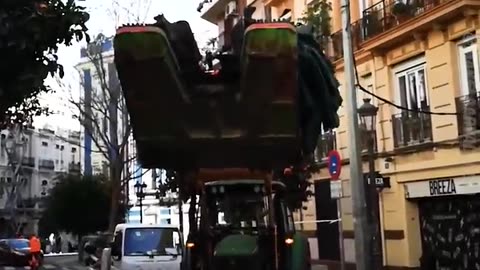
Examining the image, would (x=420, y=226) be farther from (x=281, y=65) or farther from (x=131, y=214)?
(x=131, y=214)

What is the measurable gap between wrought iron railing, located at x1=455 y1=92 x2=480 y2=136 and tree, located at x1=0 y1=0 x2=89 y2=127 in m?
11.2

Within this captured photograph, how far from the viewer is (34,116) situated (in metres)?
12.6

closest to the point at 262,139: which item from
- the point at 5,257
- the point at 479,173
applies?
the point at 479,173

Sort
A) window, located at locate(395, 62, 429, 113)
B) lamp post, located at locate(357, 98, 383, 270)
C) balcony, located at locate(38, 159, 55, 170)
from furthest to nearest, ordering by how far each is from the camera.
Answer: balcony, located at locate(38, 159, 55, 170) → window, located at locate(395, 62, 429, 113) → lamp post, located at locate(357, 98, 383, 270)

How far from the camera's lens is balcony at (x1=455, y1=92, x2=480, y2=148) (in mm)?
17500

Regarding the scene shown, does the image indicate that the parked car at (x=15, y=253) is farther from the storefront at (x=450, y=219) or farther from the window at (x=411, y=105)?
the storefront at (x=450, y=219)

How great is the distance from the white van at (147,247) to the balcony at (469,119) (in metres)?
7.45

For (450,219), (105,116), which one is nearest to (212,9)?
(105,116)

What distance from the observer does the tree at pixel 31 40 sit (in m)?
8.34

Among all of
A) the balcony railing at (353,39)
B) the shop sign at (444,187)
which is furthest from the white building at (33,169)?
the shop sign at (444,187)

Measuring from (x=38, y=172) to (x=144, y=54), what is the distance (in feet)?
268

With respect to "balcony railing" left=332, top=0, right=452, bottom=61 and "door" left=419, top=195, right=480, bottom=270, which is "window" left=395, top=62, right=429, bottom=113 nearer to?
"balcony railing" left=332, top=0, right=452, bottom=61

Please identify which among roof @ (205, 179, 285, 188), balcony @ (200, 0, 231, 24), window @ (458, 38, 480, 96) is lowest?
roof @ (205, 179, 285, 188)

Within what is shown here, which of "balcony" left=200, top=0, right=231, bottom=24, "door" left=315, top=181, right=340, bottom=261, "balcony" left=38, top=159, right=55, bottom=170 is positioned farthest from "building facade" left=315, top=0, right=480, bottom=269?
"balcony" left=38, top=159, right=55, bottom=170
